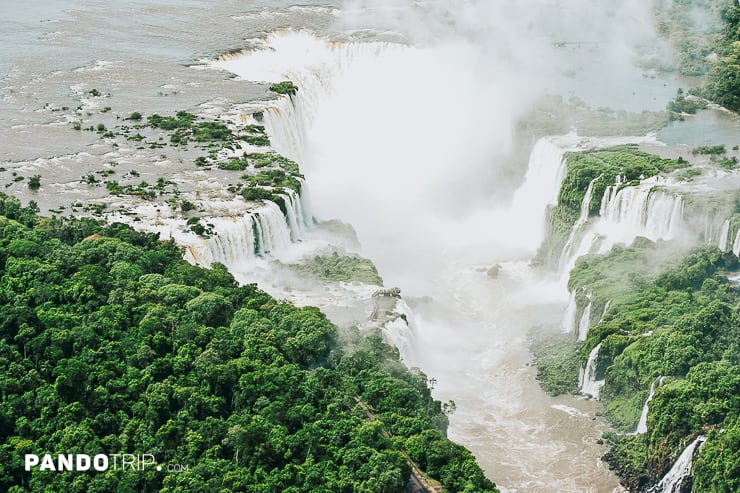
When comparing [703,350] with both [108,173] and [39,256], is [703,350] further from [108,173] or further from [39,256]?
[108,173]

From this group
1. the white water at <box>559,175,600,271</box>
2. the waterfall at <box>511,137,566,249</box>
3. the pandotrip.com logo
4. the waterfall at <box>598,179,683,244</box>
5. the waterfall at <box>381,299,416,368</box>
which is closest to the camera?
the pandotrip.com logo

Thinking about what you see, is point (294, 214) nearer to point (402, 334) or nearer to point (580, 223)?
point (402, 334)

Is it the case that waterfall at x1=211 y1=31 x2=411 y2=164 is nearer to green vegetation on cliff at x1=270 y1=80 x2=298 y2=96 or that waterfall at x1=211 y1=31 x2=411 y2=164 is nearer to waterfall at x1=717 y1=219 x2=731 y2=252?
green vegetation on cliff at x1=270 y1=80 x2=298 y2=96

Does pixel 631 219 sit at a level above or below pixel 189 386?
above

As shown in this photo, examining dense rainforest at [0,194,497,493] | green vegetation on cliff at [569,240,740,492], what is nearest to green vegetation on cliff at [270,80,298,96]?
green vegetation on cliff at [569,240,740,492]

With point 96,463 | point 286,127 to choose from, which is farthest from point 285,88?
point 96,463

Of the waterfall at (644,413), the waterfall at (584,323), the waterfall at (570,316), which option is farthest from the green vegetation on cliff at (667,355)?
the waterfall at (584,323)
